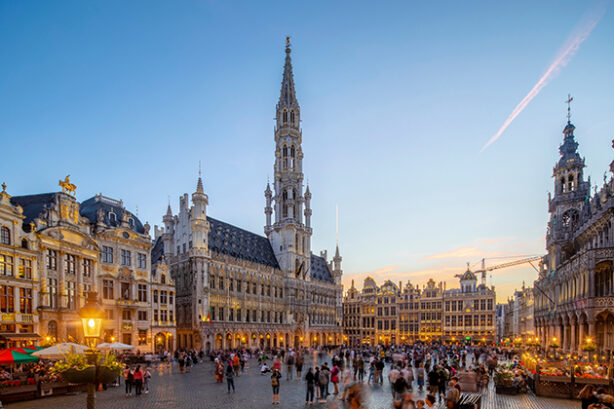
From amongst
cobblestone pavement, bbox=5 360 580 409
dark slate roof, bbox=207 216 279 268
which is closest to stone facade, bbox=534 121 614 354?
cobblestone pavement, bbox=5 360 580 409

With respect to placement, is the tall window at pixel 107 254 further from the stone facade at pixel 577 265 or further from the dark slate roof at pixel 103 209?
the stone facade at pixel 577 265

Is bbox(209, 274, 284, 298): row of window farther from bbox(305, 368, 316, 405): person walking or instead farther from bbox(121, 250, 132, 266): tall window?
bbox(305, 368, 316, 405): person walking

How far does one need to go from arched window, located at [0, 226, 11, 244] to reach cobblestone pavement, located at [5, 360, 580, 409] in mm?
17550

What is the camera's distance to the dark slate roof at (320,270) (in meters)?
93.5

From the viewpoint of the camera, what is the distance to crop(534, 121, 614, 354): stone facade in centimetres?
3556

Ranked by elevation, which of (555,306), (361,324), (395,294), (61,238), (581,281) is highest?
(61,238)

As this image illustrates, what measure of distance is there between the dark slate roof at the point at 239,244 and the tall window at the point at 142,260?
14.1 metres

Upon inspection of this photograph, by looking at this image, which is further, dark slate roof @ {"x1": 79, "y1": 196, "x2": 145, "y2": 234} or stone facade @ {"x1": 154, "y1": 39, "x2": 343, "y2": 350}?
stone facade @ {"x1": 154, "y1": 39, "x2": 343, "y2": 350}

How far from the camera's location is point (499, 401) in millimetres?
20875

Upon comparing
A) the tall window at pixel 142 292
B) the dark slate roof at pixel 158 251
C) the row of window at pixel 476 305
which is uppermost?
the dark slate roof at pixel 158 251

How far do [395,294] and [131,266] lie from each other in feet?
249

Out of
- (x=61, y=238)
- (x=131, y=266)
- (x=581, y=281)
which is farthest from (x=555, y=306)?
(x=61, y=238)

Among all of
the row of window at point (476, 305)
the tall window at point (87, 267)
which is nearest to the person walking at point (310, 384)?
the tall window at point (87, 267)

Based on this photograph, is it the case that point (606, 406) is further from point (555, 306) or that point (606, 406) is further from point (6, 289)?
point (555, 306)
